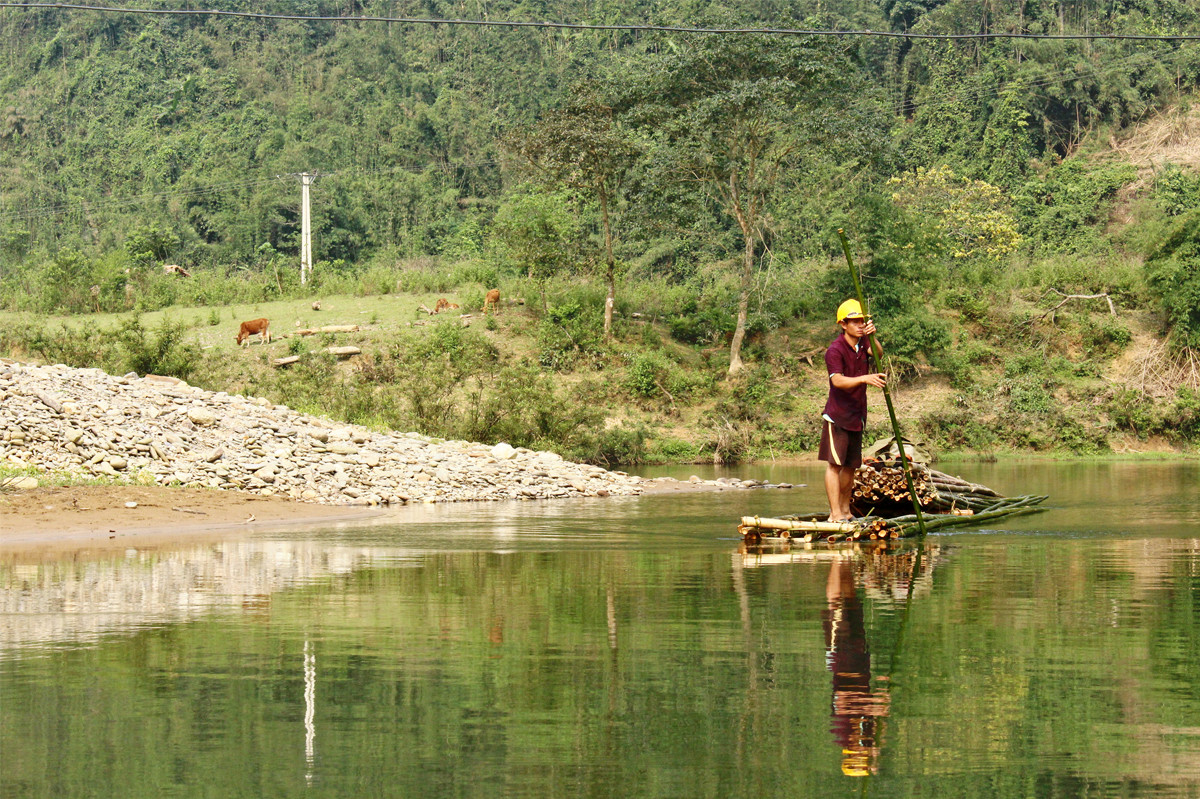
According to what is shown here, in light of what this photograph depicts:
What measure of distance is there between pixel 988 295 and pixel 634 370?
11.4 metres

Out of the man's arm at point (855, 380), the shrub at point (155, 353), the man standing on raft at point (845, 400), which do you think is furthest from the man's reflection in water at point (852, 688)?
the shrub at point (155, 353)

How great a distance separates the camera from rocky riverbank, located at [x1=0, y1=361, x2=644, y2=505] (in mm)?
16234

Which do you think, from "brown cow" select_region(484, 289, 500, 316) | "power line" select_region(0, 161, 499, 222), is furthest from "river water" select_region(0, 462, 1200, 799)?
"power line" select_region(0, 161, 499, 222)

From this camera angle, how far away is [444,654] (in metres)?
6.12

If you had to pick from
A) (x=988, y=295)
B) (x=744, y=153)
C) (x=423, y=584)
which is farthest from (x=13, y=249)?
(x=423, y=584)

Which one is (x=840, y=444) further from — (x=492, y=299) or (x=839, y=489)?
(x=492, y=299)

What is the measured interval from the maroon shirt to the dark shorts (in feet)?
0.21

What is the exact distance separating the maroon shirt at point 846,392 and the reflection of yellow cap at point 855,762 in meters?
6.77

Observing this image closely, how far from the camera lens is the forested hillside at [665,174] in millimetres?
37406

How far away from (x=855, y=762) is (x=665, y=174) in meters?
34.4

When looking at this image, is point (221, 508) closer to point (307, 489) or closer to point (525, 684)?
point (307, 489)

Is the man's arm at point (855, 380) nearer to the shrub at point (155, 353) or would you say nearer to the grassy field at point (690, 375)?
the grassy field at point (690, 375)

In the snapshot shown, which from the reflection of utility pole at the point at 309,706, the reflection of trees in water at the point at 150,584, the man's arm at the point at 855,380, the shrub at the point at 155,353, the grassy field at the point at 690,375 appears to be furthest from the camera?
the grassy field at the point at 690,375

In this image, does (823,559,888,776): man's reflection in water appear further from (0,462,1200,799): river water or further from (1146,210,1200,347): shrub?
(1146,210,1200,347): shrub
